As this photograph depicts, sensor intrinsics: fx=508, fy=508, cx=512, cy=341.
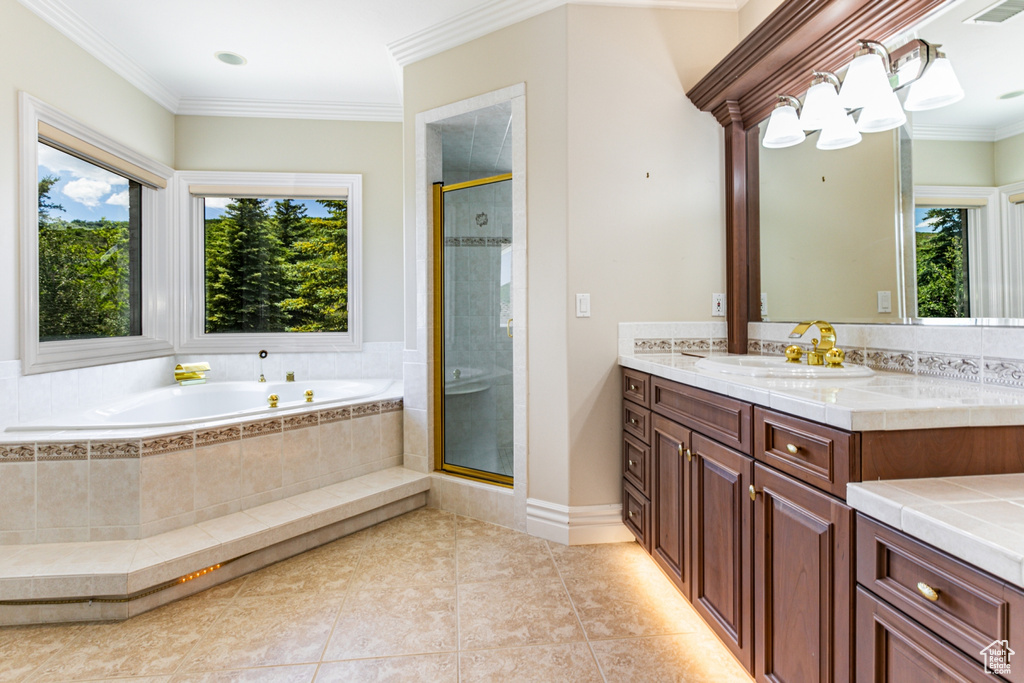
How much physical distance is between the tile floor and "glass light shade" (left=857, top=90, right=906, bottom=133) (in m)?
1.74

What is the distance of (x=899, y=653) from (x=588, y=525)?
156cm

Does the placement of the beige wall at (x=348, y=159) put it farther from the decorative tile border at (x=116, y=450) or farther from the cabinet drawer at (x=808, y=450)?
the cabinet drawer at (x=808, y=450)

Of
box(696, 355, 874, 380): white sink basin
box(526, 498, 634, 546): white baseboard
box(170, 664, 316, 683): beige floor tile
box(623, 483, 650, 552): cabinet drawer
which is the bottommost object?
box(170, 664, 316, 683): beige floor tile

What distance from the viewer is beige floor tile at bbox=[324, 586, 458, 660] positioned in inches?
64.7

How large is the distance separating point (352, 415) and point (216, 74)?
239cm

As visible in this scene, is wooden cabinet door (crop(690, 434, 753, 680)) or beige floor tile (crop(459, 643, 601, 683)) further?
beige floor tile (crop(459, 643, 601, 683))

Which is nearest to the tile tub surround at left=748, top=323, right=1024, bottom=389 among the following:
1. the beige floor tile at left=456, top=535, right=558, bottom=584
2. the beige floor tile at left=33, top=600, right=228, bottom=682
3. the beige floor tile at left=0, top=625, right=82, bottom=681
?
the beige floor tile at left=456, top=535, right=558, bottom=584

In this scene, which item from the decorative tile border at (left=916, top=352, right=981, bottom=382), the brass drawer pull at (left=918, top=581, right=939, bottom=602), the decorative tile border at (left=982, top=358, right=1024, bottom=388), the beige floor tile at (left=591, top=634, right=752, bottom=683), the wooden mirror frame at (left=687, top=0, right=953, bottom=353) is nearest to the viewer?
the brass drawer pull at (left=918, top=581, right=939, bottom=602)

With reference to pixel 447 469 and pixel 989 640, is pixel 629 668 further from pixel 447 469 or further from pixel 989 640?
pixel 447 469

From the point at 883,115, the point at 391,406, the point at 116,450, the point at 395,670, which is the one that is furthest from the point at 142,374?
the point at 883,115

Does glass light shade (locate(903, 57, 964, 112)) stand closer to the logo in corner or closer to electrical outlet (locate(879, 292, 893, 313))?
electrical outlet (locate(879, 292, 893, 313))

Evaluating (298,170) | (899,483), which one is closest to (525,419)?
(899,483)

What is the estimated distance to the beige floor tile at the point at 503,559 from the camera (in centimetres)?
210

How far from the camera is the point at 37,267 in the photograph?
2.50 m
